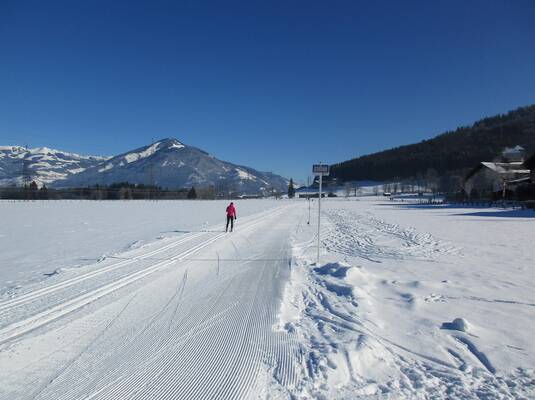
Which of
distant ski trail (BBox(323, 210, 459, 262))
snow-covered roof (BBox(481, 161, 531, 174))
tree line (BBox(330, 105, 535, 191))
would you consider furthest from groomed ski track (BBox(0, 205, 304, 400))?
tree line (BBox(330, 105, 535, 191))

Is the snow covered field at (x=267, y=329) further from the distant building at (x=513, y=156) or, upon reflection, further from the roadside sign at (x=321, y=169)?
the distant building at (x=513, y=156)

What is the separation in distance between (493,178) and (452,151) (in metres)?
98.7

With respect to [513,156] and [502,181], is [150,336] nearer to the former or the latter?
[502,181]

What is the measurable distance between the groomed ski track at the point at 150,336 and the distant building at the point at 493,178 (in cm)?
6076

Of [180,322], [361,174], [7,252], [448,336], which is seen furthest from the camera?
[361,174]

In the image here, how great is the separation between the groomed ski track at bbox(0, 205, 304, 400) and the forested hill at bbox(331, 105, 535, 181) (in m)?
139

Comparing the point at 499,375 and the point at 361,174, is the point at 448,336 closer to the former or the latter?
the point at 499,375

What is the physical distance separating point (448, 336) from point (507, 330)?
1003 mm

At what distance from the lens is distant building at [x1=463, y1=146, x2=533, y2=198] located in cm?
5551

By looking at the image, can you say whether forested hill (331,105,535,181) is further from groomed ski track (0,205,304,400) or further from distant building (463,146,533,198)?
groomed ski track (0,205,304,400)

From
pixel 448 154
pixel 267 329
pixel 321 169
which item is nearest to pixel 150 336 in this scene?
pixel 267 329

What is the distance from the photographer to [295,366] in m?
3.68

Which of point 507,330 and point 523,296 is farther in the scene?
point 523,296

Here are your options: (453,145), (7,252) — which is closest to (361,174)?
(453,145)
